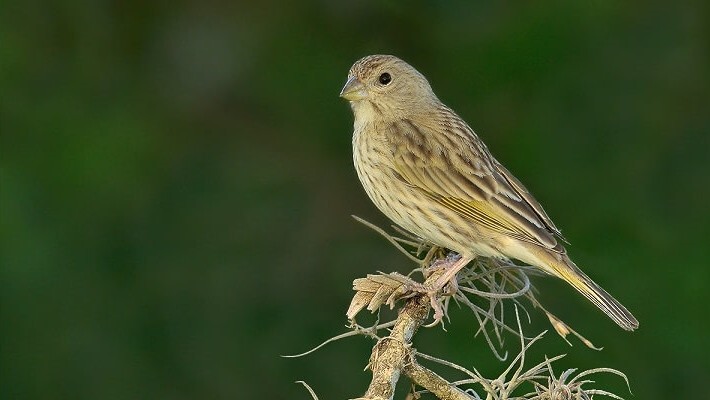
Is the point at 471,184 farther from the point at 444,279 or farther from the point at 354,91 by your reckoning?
the point at 444,279

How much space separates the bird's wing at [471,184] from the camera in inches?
155

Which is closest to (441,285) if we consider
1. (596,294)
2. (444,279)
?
(444,279)

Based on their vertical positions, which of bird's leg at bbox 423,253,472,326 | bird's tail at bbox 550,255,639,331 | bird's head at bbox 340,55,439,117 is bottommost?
bird's tail at bbox 550,255,639,331

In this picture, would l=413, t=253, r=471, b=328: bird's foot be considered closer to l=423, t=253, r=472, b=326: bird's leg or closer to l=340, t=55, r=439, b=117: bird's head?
l=423, t=253, r=472, b=326: bird's leg

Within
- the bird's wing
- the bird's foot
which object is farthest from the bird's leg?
the bird's wing

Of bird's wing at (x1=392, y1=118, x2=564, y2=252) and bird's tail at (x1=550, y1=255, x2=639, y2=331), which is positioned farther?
bird's wing at (x1=392, y1=118, x2=564, y2=252)

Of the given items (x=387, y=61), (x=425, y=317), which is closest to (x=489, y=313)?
(x=425, y=317)

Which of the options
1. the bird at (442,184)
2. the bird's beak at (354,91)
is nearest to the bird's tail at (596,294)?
the bird at (442,184)

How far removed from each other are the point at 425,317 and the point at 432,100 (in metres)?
1.89

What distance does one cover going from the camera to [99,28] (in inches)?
260

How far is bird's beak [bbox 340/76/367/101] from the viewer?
4.49m

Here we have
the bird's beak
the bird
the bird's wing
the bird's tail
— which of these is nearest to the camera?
the bird's tail

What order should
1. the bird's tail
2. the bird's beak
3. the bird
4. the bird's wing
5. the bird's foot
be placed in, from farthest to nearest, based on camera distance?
the bird's beak
the bird's wing
the bird
the bird's tail
the bird's foot

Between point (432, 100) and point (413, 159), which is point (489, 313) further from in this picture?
point (432, 100)
